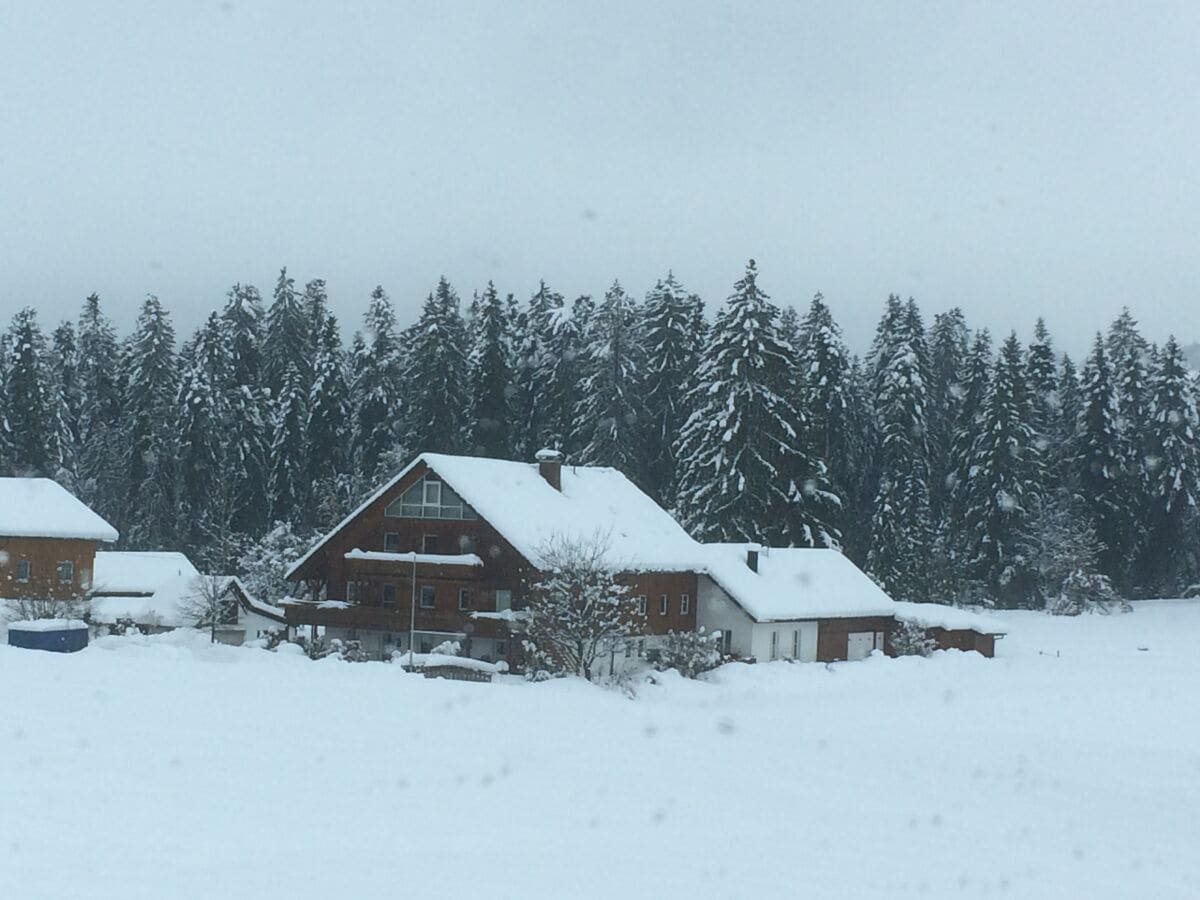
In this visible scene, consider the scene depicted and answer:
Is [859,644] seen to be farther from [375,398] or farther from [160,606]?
[375,398]

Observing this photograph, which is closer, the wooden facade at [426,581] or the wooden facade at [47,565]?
the wooden facade at [426,581]

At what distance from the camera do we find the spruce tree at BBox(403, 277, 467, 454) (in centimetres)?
7419

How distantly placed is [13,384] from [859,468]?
48.4 metres

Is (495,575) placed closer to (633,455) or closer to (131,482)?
(633,455)

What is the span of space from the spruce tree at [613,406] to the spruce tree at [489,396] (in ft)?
20.2

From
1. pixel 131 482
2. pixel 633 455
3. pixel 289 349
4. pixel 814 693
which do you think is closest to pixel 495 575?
pixel 814 693

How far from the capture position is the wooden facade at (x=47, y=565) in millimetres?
51156

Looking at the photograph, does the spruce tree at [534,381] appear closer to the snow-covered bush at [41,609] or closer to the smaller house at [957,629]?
the smaller house at [957,629]

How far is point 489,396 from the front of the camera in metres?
75.9

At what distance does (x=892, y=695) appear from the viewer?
37500 mm

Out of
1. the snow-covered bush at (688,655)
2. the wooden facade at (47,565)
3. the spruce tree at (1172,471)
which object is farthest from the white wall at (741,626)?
the spruce tree at (1172,471)

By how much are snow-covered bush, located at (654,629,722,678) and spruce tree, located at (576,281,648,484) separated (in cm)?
2582

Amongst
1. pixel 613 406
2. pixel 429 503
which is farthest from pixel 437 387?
pixel 429 503

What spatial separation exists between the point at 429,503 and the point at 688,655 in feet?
36.6
